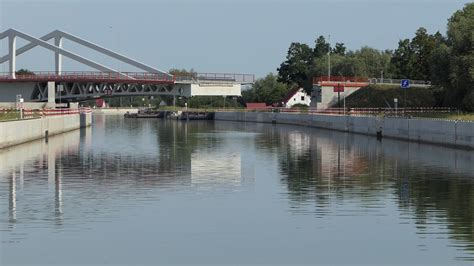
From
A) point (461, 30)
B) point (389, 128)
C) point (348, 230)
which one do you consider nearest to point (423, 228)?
point (348, 230)

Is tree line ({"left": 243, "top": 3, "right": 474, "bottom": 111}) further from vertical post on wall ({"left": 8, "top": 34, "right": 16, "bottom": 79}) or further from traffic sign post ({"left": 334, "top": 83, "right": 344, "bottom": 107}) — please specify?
vertical post on wall ({"left": 8, "top": 34, "right": 16, "bottom": 79})

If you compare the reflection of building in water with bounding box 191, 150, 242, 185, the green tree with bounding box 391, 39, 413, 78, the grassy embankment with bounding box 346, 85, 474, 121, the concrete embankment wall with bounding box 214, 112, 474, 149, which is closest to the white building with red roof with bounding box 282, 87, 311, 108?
the green tree with bounding box 391, 39, 413, 78

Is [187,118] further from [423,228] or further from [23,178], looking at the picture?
[423,228]

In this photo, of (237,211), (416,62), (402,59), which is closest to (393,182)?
(237,211)

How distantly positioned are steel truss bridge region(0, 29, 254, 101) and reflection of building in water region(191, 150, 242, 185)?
80802 millimetres

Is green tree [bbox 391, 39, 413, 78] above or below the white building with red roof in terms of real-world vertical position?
above

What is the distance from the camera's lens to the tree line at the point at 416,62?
85.0 metres

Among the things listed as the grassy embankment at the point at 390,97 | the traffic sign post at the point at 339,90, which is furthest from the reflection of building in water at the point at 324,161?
the grassy embankment at the point at 390,97

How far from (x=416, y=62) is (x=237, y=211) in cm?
12260

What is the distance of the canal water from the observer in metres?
16.8

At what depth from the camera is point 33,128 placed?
2448 inches

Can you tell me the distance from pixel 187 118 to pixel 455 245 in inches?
5357

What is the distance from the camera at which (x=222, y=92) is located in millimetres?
137125

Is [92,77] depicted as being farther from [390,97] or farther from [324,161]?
[324,161]
